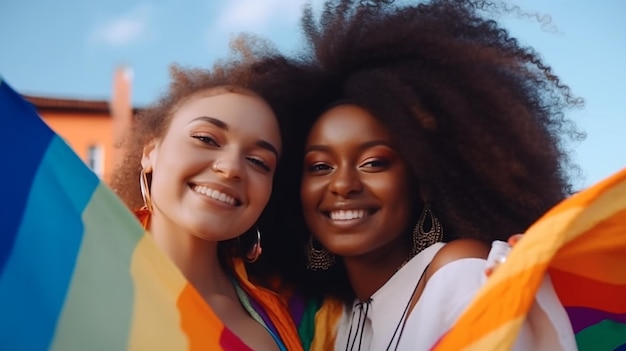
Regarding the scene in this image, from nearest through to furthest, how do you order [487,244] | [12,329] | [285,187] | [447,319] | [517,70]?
[12,329] < [447,319] < [487,244] < [517,70] < [285,187]

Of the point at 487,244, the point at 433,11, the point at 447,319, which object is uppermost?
the point at 433,11

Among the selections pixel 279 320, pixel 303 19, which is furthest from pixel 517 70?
pixel 279 320

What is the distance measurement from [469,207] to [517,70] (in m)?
0.56

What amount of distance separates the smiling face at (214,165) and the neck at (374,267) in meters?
0.51

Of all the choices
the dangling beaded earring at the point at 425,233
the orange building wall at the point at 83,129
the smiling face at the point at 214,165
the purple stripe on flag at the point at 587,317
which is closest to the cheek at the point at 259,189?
the smiling face at the point at 214,165

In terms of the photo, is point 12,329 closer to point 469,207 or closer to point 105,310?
point 105,310

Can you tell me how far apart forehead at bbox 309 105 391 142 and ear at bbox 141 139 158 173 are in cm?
60

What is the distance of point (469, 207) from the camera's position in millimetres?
2984

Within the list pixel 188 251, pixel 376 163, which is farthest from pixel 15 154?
pixel 376 163

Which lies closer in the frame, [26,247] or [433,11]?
[26,247]

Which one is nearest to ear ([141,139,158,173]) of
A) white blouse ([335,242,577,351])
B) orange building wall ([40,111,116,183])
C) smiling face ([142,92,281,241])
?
smiling face ([142,92,281,241])

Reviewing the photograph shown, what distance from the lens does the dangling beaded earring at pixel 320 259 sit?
10.9ft

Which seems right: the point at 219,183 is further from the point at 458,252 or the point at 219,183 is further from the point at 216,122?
the point at 458,252

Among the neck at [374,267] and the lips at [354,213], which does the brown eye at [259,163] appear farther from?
the neck at [374,267]
